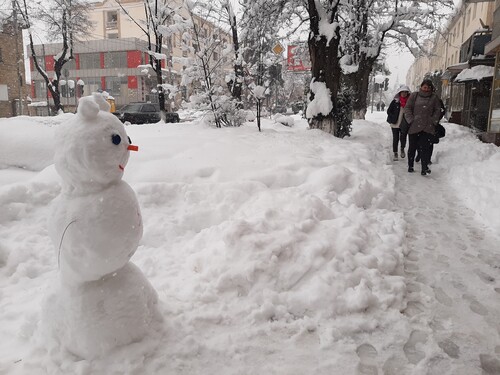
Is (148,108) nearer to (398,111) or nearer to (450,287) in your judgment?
(398,111)

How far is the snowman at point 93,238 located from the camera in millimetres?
2133

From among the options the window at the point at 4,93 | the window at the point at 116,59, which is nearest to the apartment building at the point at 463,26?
the window at the point at 116,59

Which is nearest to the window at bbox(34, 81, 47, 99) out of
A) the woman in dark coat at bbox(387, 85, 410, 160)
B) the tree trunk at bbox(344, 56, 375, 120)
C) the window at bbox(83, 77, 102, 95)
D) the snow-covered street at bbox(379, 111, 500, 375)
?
the window at bbox(83, 77, 102, 95)

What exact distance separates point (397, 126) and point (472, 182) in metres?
2.97

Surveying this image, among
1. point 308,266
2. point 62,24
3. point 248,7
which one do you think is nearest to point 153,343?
point 308,266

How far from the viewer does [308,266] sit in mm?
3408

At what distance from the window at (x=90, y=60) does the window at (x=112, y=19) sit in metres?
7.89

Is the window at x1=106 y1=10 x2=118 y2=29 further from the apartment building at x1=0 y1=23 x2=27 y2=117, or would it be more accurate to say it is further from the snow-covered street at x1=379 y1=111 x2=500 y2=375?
the snow-covered street at x1=379 y1=111 x2=500 y2=375

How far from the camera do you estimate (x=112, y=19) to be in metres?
51.6

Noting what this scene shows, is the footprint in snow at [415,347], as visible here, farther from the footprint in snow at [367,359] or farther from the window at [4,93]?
the window at [4,93]

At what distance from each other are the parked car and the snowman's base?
1980 cm

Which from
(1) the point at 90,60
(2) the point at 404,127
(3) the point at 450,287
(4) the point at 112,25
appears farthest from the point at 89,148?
(4) the point at 112,25

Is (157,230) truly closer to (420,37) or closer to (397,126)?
(397,126)

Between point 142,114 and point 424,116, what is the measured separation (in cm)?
1730
